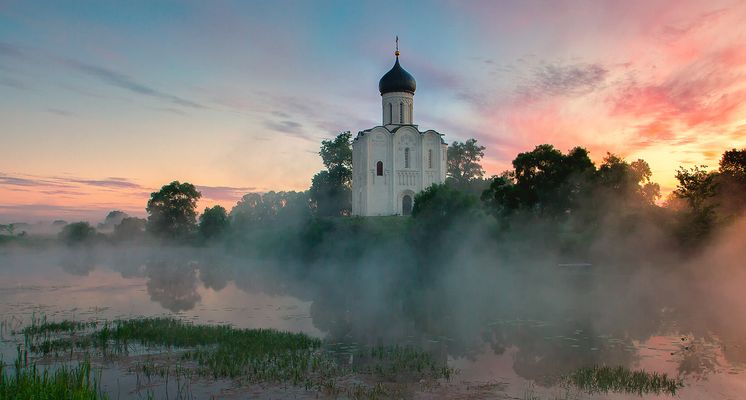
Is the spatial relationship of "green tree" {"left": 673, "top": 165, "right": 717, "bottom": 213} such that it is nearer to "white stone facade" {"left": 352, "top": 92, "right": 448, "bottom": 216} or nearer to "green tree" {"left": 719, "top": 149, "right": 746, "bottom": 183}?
"green tree" {"left": 719, "top": 149, "right": 746, "bottom": 183}

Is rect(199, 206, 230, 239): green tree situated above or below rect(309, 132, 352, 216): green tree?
below

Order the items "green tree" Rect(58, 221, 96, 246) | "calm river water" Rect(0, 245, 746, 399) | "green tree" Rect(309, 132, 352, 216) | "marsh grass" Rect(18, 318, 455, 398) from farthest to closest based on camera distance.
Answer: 1. "green tree" Rect(58, 221, 96, 246)
2. "green tree" Rect(309, 132, 352, 216)
3. "calm river water" Rect(0, 245, 746, 399)
4. "marsh grass" Rect(18, 318, 455, 398)

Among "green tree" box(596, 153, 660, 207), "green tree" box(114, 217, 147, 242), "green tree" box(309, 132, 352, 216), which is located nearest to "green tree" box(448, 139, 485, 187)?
"green tree" box(309, 132, 352, 216)

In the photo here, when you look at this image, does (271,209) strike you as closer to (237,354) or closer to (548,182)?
(548,182)

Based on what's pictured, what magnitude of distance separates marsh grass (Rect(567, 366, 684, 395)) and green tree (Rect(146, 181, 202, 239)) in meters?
64.9

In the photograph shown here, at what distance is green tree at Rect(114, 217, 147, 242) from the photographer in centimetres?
8062

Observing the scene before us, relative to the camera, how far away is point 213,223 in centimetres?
7112

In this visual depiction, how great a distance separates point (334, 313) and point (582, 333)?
388 inches

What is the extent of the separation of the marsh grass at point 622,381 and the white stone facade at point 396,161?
128 ft

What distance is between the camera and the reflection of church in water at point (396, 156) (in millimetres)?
51500

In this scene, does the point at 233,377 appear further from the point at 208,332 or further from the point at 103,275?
the point at 103,275

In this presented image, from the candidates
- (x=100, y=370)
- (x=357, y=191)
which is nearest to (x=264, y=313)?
(x=100, y=370)

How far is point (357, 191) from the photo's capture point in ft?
178

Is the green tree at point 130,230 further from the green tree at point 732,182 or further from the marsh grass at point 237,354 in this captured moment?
the green tree at point 732,182
